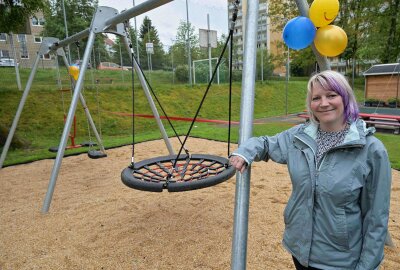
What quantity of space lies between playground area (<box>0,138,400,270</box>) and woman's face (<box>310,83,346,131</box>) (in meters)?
1.43

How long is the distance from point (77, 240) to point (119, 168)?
258cm

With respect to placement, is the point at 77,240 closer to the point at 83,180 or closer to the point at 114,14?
the point at 83,180

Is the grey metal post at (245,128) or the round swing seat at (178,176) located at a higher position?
the grey metal post at (245,128)

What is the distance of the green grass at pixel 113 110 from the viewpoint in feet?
25.4

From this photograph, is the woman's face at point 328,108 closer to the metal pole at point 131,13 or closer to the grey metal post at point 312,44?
the grey metal post at point 312,44

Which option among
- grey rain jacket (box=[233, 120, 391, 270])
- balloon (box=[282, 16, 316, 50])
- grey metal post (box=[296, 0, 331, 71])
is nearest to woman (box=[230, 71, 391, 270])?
grey rain jacket (box=[233, 120, 391, 270])

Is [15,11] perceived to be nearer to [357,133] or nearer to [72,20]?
[357,133]

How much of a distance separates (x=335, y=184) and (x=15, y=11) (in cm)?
763

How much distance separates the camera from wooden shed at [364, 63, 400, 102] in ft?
40.8

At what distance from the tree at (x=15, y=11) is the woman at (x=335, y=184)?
724 centimetres

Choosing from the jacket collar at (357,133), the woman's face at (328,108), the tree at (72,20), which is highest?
the tree at (72,20)

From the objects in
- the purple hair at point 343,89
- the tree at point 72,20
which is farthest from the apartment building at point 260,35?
the tree at point 72,20

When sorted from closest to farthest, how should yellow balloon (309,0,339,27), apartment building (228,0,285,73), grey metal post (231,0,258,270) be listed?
grey metal post (231,0,258,270) < yellow balloon (309,0,339,27) < apartment building (228,0,285,73)

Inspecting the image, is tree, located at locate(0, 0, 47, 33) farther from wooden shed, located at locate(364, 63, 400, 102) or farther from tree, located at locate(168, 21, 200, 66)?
wooden shed, located at locate(364, 63, 400, 102)
